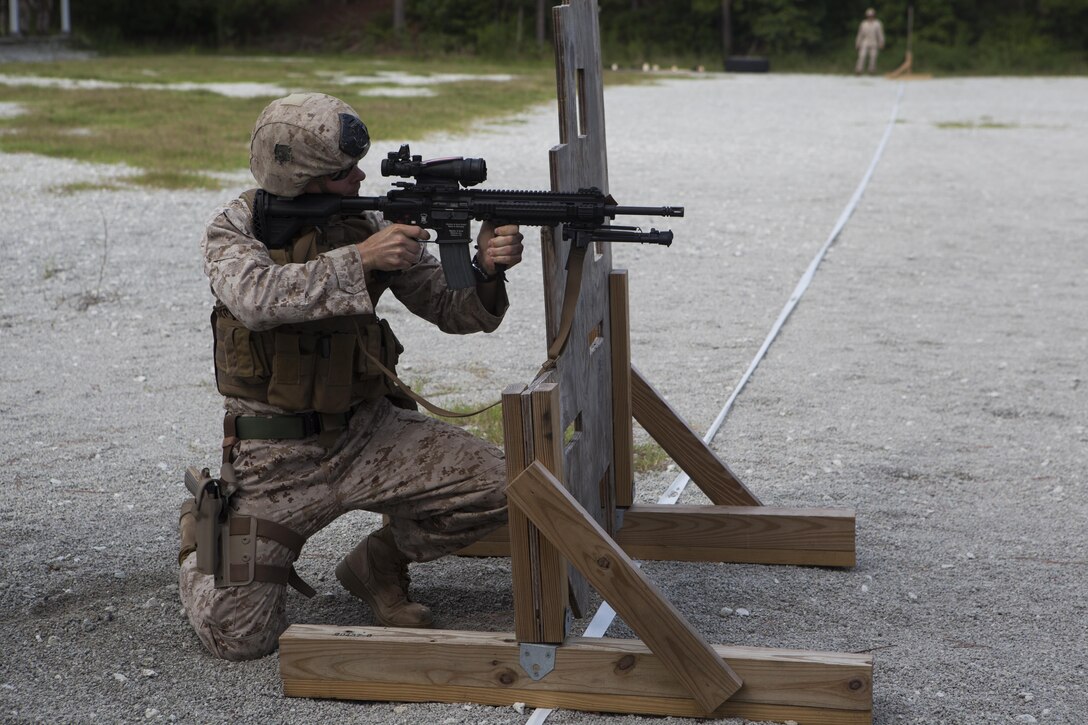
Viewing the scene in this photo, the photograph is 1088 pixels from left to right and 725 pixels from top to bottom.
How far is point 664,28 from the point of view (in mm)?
51094

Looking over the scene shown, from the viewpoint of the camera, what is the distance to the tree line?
1813 inches

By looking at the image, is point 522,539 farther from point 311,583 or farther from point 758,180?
point 758,180

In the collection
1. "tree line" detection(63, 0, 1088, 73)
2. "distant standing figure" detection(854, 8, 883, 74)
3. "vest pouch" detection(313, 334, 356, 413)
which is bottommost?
"vest pouch" detection(313, 334, 356, 413)

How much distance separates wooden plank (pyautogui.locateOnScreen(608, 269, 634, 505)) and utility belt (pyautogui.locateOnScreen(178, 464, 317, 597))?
1.16 meters

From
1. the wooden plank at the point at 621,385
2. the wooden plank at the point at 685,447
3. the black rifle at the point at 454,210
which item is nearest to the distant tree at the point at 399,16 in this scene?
the wooden plank at the point at 685,447

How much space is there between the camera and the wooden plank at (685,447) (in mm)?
4391

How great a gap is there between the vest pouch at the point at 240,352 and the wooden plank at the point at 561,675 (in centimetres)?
67

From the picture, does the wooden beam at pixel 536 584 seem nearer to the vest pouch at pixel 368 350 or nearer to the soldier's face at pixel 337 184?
the vest pouch at pixel 368 350

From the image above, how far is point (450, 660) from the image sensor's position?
11.0 feet

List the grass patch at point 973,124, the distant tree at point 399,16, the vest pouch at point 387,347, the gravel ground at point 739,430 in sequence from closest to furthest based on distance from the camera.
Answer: the gravel ground at point 739,430 < the vest pouch at point 387,347 < the grass patch at point 973,124 < the distant tree at point 399,16

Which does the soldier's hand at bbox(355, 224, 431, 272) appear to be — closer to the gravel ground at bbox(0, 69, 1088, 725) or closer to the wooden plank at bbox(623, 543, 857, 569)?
the gravel ground at bbox(0, 69, 1088, 725)

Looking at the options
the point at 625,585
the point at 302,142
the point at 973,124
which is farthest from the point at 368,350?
the point at 973,124

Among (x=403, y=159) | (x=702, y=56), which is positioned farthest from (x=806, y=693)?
(x=702, y=56)

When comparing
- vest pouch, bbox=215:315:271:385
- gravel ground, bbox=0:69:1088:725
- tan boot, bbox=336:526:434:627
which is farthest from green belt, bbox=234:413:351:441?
gravel ground, bbox=0:69:1088:725
